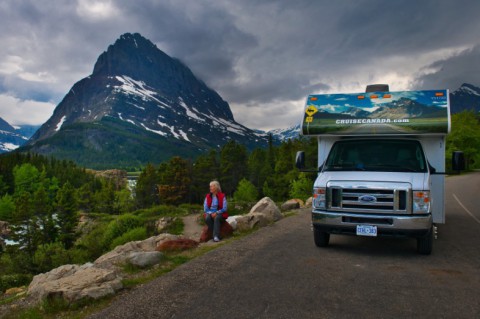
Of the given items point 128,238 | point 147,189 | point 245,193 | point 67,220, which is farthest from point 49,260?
point 147,189

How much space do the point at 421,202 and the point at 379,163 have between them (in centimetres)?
154

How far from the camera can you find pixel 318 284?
21.9 ft

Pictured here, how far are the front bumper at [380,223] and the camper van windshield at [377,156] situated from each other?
1300 millimetres

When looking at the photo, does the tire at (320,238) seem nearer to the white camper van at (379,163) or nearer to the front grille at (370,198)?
the white camper van at (379,163)

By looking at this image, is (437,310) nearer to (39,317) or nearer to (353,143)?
(353,143)

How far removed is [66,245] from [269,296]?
157 feet

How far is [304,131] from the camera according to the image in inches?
402

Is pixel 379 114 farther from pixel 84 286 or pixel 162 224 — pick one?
pixel 162 224

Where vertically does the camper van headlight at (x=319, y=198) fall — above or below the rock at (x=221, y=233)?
above

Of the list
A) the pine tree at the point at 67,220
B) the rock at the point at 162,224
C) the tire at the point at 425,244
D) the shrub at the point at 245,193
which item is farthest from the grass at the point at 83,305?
the shrub at the point at 245,193

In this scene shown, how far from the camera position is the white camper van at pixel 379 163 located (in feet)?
26.3

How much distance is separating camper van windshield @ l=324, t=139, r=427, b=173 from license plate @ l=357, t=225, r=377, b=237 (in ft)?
4.84

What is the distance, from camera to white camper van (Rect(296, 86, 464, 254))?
8008 mm

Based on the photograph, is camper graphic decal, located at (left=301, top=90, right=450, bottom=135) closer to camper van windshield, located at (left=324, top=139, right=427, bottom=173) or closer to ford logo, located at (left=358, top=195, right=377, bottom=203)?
camper van windshield, located at (left=324, top=139, right=427, bottom=173)
